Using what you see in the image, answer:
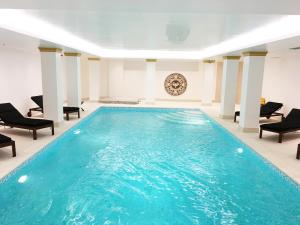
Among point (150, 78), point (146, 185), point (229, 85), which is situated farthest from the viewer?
point (150, 78)

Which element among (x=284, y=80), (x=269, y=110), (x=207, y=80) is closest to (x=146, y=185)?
(x=269, y=110)

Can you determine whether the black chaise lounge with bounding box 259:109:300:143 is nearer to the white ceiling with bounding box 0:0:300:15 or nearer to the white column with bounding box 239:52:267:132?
the white column with bounding box 239:52:267:132

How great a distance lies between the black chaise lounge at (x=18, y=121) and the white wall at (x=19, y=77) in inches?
59.9

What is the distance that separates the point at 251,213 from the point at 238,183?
1.22 m

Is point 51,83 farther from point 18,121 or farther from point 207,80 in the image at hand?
point 207,80

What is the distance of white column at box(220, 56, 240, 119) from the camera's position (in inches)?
469

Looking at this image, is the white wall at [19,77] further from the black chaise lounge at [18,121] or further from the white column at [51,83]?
the white column at [51,83]

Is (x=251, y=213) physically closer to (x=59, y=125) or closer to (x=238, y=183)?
(x=238, y=183)

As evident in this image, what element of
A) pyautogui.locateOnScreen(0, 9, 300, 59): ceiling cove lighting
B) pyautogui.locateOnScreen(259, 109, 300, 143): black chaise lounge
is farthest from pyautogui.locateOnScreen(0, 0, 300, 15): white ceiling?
pyautogui.locateOnScreen(259, 109, 300, 143): black chaise lounge

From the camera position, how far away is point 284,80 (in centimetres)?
1265

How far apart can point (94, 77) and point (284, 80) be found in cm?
1230

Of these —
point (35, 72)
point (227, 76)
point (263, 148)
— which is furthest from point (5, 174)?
point (227, 76)

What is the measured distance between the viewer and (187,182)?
5.43 meters

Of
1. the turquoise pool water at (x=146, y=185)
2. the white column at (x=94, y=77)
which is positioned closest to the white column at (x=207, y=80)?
the white column at (x=94, y=77)
